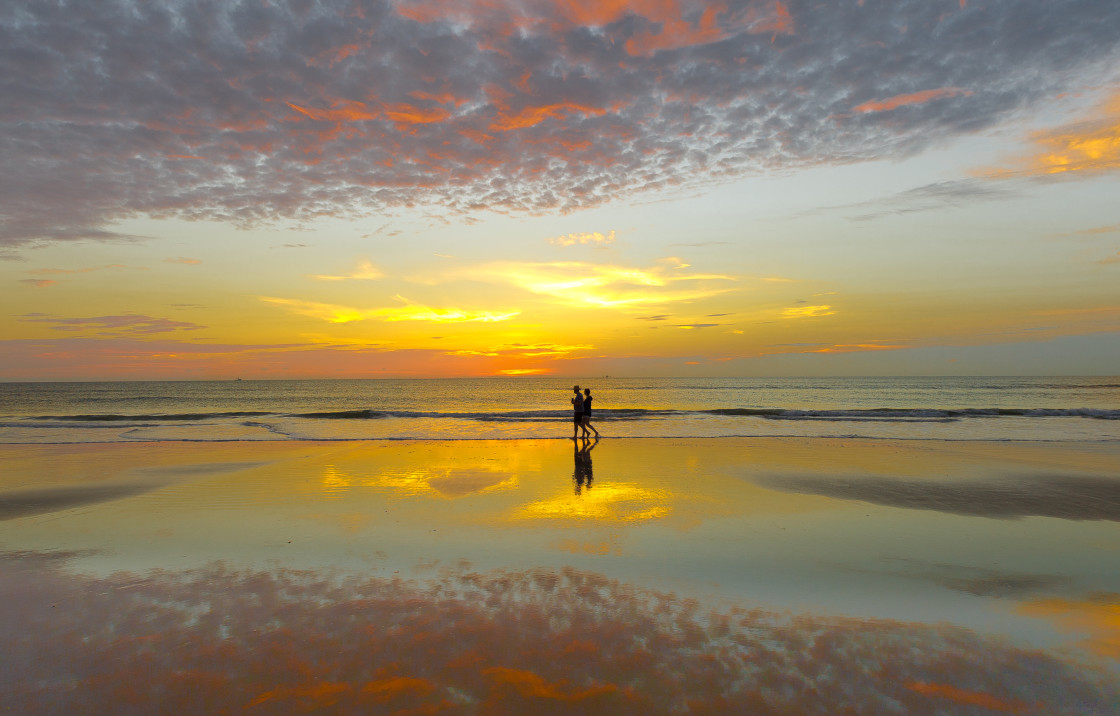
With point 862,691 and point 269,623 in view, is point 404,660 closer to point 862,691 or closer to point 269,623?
point 269,623

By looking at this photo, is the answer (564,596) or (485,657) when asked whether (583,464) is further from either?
(485,657)

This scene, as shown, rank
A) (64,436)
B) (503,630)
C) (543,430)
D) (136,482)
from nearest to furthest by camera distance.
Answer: (503,630), (136,482), (64,436), (543,430)

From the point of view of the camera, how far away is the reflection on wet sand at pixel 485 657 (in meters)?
4.14

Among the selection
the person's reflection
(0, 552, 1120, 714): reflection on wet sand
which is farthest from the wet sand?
the person's reflection

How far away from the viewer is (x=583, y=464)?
15688mm

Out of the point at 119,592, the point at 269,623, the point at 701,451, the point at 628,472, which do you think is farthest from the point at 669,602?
the point at 701,451

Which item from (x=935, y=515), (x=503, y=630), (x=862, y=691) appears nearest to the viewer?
(x=862, y=691)

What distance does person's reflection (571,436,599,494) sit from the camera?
1278 cm

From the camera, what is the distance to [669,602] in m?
5.90

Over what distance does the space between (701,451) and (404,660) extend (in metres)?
14.8

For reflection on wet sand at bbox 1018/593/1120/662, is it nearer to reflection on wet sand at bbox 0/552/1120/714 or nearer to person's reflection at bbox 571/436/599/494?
reflection on wet sand at bbox 0/552/1120/714

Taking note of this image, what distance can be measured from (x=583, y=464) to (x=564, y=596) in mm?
9623

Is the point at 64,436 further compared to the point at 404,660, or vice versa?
the point at 64,436

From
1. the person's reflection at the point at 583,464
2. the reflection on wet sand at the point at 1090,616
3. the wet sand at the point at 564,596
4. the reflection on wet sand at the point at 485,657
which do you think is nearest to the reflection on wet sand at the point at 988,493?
the wet sand at the point at 564,596
